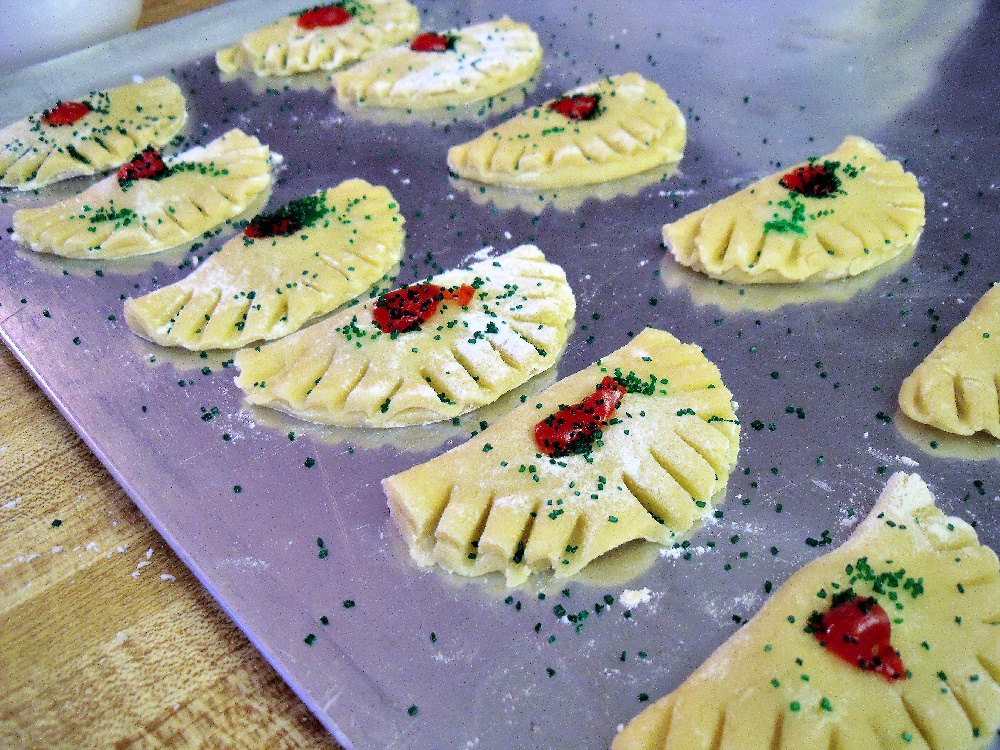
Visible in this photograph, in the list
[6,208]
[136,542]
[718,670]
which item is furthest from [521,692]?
[6,208]

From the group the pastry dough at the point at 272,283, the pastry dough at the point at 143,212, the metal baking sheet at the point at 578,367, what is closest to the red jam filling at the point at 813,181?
the metal baking sheet at the point at 578,367

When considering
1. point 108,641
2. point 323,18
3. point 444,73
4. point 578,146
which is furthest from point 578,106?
point 108,641

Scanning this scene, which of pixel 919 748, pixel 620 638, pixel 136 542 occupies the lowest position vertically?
pixel 136 542

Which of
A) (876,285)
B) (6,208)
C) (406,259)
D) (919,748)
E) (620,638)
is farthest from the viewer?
(6,208)

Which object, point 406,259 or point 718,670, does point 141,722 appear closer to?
point 718,670

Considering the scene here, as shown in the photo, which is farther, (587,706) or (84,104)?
(84,104)

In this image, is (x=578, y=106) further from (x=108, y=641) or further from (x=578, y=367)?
(x=108, y=641)

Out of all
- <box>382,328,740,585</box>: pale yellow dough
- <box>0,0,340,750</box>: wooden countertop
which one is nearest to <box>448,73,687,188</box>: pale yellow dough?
<box>382,328,740,585</box>: pale yellow dough
